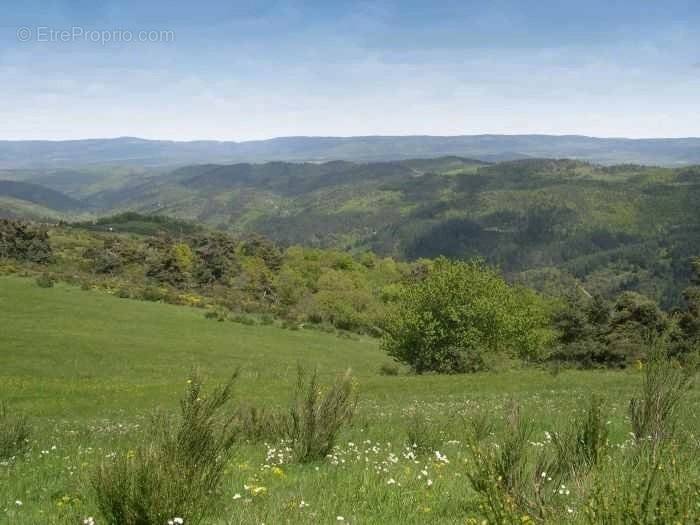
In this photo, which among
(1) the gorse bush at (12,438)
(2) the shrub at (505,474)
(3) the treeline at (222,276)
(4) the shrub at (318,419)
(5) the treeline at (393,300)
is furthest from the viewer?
(3) the treeline at (222,276)

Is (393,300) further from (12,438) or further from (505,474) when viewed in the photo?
(505,474)

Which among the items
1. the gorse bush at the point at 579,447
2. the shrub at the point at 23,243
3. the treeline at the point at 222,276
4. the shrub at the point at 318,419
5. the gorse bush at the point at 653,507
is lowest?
the treeline at the point at 222,276

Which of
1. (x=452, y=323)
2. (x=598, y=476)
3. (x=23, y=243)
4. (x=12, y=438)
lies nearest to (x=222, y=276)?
(x=23, y=243)

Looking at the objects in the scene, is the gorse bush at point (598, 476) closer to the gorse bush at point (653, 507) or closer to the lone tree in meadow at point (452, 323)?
the gorse bush at point (653, 507)

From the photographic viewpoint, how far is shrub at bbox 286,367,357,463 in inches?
385

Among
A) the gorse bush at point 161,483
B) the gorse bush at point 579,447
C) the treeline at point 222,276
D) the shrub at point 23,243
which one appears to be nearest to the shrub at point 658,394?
the gorse bush at point 579,447

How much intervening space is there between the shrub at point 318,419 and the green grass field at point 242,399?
319 millimetres

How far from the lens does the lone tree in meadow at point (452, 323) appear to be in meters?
39.8

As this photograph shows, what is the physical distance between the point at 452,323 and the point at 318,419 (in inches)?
1244

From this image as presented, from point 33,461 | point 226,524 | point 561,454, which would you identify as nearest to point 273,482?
point 226,524

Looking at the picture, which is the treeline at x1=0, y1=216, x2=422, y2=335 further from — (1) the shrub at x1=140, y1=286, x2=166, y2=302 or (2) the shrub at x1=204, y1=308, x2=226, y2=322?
(2) the shrub at x1=204, y1=308, x2=226, y2=322

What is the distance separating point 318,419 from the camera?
9961mm

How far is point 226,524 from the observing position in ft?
18.5

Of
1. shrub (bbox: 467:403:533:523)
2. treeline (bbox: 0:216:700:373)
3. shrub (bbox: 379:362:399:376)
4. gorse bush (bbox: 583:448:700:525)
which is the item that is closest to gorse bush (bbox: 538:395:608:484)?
shrub (bbox: 467:403:533:523)
